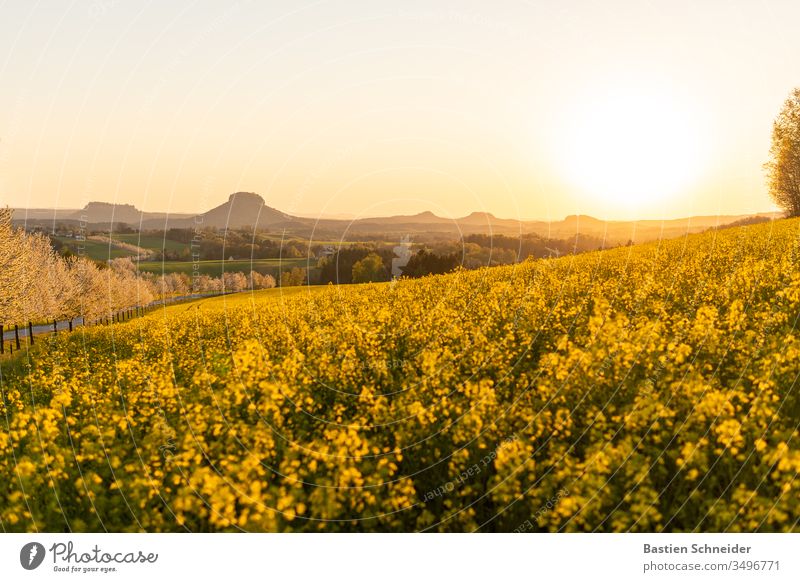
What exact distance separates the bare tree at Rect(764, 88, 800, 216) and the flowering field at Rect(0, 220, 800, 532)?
4465 centimetres

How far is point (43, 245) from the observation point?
2373 inches

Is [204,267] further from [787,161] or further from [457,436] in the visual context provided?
[457,436]

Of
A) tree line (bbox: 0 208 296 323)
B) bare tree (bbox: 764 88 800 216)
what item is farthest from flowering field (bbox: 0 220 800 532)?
bare tree (bbox: 764 88 800 216)

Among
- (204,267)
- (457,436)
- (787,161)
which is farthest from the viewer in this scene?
(204,267)

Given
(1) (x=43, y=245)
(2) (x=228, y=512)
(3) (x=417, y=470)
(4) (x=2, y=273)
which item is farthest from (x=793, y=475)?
(1) (x=43, y=245)

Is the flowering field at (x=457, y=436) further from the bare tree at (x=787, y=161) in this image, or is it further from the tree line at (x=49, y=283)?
the bare tree at (x=787, y=161)

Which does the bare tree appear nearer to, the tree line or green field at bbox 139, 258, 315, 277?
the tree line

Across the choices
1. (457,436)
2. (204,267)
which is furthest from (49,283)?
(204,267)

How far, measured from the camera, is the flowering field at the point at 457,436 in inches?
322

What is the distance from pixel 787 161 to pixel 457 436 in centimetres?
5984

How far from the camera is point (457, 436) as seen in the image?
9.52 m
